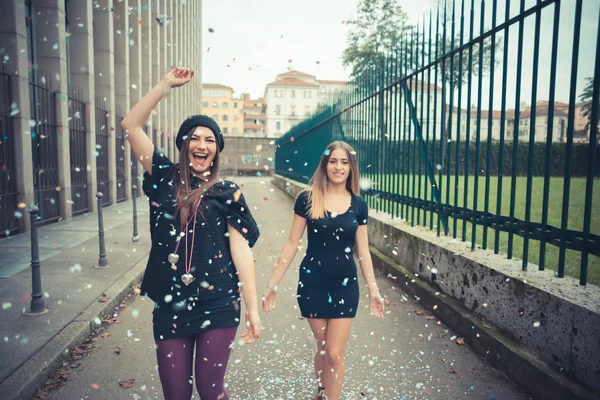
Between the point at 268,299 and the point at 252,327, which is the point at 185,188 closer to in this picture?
the point at 252,327

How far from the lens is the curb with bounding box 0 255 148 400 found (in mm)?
2990

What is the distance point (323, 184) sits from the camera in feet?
10.2

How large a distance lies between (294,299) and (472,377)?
2572 mm

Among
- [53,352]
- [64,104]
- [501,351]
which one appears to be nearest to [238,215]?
[53,352]

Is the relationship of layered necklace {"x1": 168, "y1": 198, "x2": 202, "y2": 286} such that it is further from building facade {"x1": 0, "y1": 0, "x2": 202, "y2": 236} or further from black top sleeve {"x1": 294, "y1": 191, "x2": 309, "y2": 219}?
building facade {"x1": 0, "y1": 0, "x2": 202, "y2": 236}

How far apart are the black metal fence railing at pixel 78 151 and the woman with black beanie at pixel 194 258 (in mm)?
11188

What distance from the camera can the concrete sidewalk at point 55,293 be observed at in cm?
333

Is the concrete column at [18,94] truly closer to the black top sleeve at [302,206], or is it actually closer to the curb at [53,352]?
the curb at [53,352]

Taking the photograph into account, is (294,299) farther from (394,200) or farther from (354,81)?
(354,81)

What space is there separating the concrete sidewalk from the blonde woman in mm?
1954

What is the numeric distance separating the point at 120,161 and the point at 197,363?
54.0 feet

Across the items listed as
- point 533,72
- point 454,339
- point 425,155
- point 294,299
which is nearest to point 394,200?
point 425,155

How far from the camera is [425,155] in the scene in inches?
232

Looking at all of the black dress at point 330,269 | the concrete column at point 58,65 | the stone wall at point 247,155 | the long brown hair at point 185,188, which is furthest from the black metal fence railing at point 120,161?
the stone wall at point 247,155
